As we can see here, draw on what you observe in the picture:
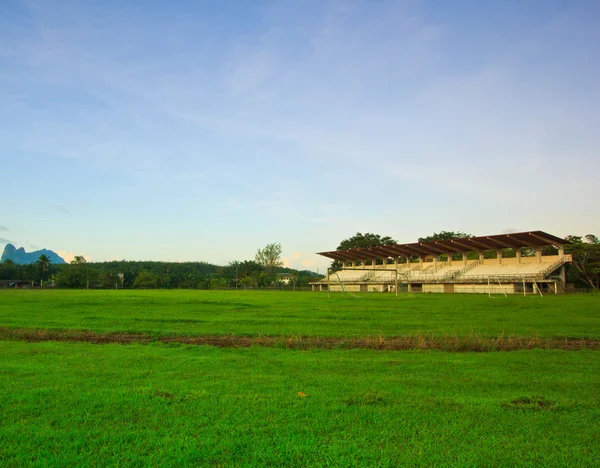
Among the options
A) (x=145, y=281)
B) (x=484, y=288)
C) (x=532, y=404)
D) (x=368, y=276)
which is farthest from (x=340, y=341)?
(x=145, y=281)

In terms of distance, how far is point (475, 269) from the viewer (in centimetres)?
6906

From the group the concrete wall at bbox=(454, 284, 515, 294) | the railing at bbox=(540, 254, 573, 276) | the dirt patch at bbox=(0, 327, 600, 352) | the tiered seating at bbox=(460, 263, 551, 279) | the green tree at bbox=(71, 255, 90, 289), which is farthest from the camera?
the green tree at bbox=(71, 255, 90, 289)

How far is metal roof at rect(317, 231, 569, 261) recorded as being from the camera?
58625 mm

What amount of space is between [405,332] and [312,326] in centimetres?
364

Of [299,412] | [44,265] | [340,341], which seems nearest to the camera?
[299,412]

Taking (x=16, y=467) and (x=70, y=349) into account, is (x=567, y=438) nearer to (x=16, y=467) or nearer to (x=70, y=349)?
(x=16, y=467)

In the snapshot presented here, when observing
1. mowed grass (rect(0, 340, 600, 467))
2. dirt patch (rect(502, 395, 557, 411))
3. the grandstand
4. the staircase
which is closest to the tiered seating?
the grandstand

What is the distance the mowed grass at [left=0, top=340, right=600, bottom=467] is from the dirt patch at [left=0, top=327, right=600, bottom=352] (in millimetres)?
2467

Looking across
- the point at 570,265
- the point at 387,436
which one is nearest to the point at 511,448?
the point at 387,436

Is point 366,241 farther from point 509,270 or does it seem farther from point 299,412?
point 299,412

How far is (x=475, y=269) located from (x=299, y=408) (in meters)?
68.2

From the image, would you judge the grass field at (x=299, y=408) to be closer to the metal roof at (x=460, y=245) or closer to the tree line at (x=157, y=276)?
the metal roof at (x=460, y=245)

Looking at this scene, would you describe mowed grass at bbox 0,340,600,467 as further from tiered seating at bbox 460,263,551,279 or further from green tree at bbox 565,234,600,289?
green tree at bbox 565,234,600,289

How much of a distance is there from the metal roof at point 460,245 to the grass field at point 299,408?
52450 mm
